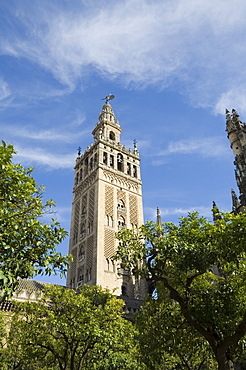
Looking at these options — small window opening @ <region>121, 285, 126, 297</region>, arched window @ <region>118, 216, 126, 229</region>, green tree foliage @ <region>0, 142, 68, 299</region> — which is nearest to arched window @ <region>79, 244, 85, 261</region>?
arched window @ <region>118, 216, 126, 229</region>

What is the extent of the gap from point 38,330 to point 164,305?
756 centimetres

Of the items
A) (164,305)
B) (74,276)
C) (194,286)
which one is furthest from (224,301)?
(74,276)

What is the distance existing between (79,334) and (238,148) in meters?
26.3

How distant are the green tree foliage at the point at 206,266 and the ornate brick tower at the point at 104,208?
78.9ft

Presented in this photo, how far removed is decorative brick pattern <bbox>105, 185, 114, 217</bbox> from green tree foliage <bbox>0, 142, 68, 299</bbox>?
30.9 meters

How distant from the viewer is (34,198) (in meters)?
10.2

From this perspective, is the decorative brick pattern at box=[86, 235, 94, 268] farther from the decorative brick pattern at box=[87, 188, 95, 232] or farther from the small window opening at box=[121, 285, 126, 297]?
the small window opening at box=[121, 285, 126, 297]

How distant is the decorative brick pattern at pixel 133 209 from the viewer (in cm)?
4353

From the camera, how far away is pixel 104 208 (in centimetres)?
4081

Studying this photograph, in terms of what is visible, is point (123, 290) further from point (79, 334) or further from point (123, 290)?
point (79, 334)

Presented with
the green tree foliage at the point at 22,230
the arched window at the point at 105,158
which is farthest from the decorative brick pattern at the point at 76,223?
the green tree foliage at the point at 22,230

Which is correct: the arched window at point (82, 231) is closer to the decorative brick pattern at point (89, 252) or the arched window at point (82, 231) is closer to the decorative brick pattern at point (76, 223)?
the decorative brick pattern at point (76, 223)

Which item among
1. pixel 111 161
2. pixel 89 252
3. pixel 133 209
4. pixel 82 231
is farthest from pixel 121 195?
pixel 89 252

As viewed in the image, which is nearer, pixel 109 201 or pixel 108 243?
pixel 108 243
